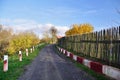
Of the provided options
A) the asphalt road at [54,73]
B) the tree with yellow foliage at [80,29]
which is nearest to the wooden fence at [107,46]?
the asphalt road at [54,73]

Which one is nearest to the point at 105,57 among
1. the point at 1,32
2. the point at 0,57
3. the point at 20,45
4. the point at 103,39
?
the point at 103,39

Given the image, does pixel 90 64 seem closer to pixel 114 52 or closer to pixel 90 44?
pixel 114 52

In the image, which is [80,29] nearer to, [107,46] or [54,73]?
[107,46]

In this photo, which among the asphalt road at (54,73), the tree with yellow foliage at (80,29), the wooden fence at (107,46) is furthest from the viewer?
the tree with yellow foliage at (80,29)

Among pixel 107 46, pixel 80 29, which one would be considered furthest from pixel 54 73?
pixel 80 29

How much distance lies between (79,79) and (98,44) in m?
9.14

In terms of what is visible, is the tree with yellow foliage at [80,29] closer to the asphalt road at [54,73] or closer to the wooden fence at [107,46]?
the wooden fence at [107,46]

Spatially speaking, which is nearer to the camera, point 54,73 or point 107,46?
point 54,73

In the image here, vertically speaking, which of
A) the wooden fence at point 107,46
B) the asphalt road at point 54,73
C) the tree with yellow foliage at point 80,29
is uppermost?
the tree with yellow foliage at point 80,29

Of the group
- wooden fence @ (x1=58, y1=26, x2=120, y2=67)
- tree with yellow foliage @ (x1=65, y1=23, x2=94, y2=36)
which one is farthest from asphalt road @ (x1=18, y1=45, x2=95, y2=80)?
tree with yellow foliage @ (x1=65, y1=23, x2=94, y2=36)

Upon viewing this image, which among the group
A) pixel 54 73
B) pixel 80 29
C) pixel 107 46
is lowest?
pixel 54 73

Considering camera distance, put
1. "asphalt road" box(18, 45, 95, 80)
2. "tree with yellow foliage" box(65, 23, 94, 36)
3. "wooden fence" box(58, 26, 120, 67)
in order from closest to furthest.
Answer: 1. "asphalt road" box(18, 45, 95, 80)
2. "wooden fence" box(58, 26, 120, 67)
3. "tree with yellow foliage" box(65, 23, 94, 36)

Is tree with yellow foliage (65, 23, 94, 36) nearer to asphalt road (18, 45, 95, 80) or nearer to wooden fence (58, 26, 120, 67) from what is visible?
wooden fence (58, 26, 120, 67)

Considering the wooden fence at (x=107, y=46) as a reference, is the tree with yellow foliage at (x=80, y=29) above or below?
above
